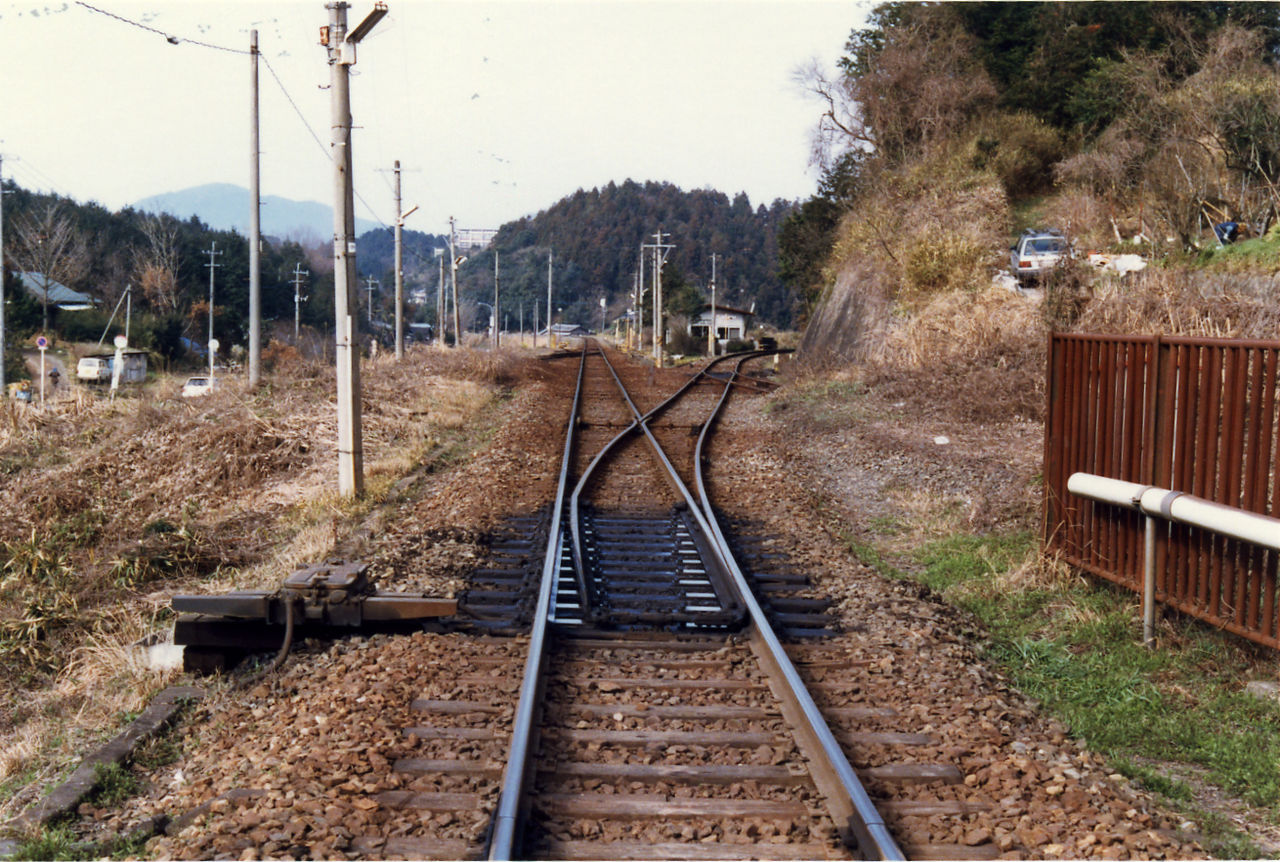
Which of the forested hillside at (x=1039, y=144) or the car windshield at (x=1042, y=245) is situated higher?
the forested hillside at (x=1039, y=144)

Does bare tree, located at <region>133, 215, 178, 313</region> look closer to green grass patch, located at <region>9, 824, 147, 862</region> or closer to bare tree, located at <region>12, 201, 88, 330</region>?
bare tree, located at <region>12, 201, 88, 330</region>

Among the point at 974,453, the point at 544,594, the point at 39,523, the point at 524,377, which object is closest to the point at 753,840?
the point at 544,594

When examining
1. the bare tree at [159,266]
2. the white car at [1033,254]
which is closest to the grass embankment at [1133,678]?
the white car at [1033,254]

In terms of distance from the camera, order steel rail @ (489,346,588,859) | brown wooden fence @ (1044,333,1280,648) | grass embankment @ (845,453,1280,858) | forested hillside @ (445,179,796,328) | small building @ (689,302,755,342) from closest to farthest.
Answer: steel rail @ (489,346,588,859), grass embankment @ (845,453,1280,858), brown wooden fence @ (1044,333,1280,648), small building @ (689,302,755,342), forested hillside @ (445,179,796,328)

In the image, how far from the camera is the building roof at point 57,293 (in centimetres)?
6483

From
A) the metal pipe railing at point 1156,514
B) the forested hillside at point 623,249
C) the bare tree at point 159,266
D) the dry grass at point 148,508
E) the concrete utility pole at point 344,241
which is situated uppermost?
the forested hillside at point 623,249

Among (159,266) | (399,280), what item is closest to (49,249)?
(159,266)

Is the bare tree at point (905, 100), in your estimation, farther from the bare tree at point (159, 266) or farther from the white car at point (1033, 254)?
the bare tree at point (159, 266)

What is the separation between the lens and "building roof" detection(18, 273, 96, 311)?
64831 millimetres

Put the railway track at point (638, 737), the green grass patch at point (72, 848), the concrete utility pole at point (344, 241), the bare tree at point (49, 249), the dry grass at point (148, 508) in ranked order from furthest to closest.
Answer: the bare tree at point (49, 249)
the concrete utility pole at point (344, 241)
the dry grass at point (148, 508)
the green grass patch at point (72, 848)
the railway track at point (638, 737)

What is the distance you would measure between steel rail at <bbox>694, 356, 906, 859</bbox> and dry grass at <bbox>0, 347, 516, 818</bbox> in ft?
11.7

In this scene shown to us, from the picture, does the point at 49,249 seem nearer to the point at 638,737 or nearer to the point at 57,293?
the point at 57,293

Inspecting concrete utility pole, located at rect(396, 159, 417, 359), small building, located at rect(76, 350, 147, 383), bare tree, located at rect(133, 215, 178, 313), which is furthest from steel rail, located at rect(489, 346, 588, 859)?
bare tree, located at rect(133, 215, 178, 313)

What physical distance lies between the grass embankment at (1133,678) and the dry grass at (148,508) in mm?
5067
